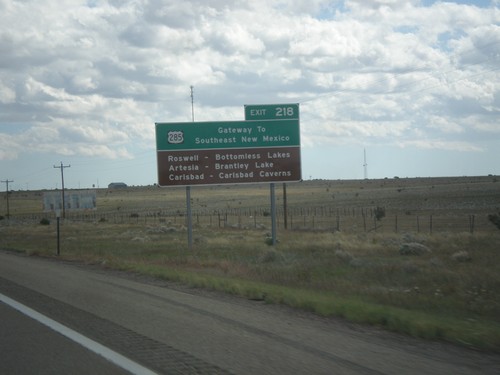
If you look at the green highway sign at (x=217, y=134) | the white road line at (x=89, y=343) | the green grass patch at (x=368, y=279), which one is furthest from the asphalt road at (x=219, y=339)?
the green highway sign at (x=217, y=134)

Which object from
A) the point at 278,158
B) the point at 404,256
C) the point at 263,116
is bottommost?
the point at 404,256

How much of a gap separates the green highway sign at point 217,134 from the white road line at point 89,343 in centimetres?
1896

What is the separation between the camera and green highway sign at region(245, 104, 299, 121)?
1217 inches

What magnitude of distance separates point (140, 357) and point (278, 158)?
2408 centimetres

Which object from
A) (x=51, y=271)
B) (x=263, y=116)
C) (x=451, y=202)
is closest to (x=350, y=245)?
(x=263, y=116)

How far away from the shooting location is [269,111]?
102 feet

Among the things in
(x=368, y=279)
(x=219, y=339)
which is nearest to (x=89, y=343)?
(x=219, y=339)

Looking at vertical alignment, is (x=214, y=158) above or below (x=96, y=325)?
above

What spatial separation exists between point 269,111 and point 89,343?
23.7 meters

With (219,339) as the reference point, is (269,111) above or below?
above

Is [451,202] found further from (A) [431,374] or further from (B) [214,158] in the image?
(A) [431,374]

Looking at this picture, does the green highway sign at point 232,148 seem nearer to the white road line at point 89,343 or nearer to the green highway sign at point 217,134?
the green highway sign at point 217,134

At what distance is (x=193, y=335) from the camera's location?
888 cm

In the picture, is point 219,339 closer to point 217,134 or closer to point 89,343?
point 89,343
